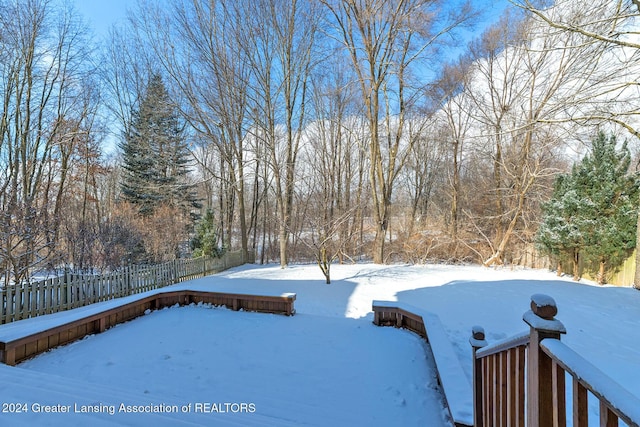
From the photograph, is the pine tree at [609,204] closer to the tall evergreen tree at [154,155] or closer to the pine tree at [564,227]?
the pine tree at [564,227]

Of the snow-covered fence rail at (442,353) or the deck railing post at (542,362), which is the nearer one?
the deck railing post at (542,362)

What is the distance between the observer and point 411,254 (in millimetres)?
13406

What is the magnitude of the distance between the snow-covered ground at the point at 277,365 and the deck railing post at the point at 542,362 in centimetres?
133

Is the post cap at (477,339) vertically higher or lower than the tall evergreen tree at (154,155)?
lower

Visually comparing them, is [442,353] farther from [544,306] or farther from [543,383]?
[544,306]

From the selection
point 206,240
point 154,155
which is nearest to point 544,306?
point 206,240

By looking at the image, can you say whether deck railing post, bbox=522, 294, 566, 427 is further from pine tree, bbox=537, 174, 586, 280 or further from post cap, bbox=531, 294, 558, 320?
pine tree, bbox=537, 174, 586, 280

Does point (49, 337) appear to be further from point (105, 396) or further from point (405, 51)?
point (405, 51)

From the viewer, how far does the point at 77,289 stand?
6141 millimetres

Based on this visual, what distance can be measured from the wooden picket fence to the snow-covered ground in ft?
9.62

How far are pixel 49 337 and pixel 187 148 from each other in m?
13.1

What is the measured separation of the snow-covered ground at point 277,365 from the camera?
6.51 feet

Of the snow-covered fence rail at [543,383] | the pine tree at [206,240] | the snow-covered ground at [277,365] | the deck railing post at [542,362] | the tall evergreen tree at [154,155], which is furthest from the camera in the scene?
the tall evergreen tree at [154,155]

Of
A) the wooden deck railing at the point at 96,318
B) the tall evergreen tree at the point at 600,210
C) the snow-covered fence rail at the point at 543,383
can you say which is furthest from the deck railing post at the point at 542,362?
the tall evergreen tree at the point at 600,210
